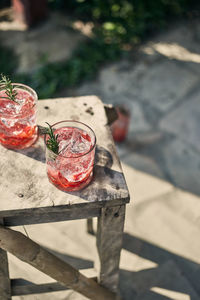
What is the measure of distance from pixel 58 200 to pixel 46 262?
1.16ft

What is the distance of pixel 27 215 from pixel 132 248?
114 cm

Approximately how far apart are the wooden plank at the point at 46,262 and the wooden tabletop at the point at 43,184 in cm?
14

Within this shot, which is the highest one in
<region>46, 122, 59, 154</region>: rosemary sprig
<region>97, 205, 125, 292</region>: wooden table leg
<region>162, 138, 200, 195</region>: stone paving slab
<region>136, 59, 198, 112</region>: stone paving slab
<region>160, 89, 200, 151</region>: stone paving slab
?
<region>46, 122, 59, 154</region>: rosemary sprig

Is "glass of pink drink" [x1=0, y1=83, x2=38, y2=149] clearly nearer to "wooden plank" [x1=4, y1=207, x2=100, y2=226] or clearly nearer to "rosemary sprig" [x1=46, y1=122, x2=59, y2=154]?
"rosemary sprig" [x1=46, y1=122, x2=59, y2=154]

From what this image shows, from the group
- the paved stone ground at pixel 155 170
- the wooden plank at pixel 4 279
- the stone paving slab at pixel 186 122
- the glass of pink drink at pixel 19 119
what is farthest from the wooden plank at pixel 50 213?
the stone paving slab at pixel 186 122

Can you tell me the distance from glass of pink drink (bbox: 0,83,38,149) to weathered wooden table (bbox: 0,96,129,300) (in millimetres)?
41

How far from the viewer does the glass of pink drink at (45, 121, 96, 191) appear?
167 centimetres

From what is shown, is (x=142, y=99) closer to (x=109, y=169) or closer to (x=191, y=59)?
(x=191, y=59)

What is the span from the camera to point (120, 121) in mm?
3229

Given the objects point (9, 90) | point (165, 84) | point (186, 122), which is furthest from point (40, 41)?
point (9, 90)

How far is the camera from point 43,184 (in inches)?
69.5

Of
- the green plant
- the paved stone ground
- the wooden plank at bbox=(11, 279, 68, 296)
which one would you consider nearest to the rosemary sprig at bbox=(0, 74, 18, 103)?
the wooden plank at bbox=(11, 279, 68, 296)

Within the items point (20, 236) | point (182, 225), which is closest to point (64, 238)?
point (182, 225)

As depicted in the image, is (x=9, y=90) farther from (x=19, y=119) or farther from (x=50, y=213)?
(x=50, y=213)
